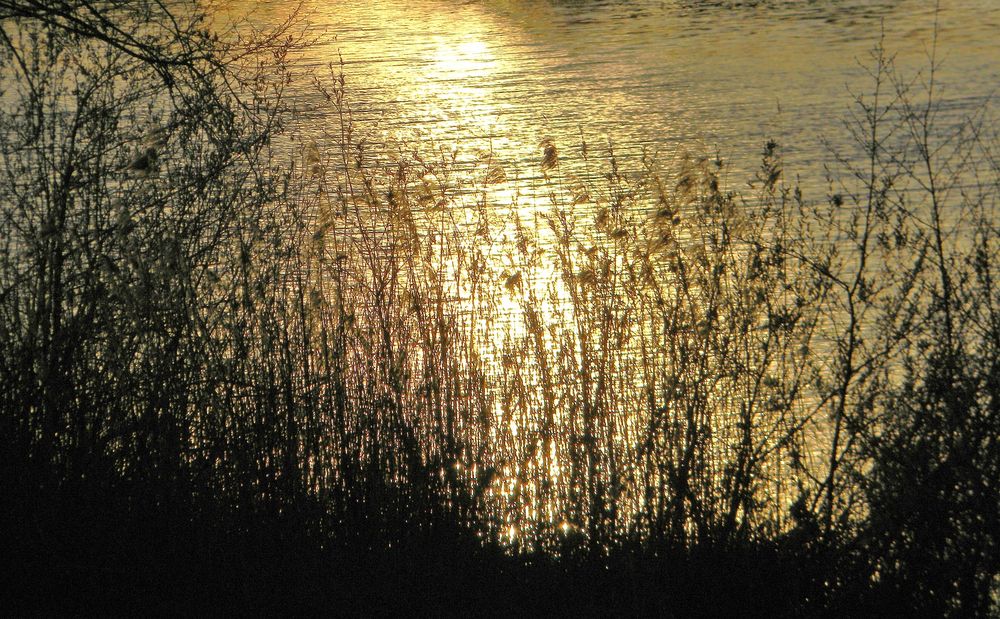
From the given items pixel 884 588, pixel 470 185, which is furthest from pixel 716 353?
pixel 470 185

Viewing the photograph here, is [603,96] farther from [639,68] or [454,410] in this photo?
[454,410]

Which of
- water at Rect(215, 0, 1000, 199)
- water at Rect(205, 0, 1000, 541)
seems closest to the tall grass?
water at Rect(205, 0, 1000, 541)

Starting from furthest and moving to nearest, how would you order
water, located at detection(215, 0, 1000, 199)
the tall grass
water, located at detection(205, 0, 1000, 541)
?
1. water, located at detection(215, 0, 1000, 199)
2. water, located at detection(205, 0, 1000, 541)
3. the tall grass

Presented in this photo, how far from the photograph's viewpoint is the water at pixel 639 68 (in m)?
12.3

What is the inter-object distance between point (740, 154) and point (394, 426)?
7.15 metres

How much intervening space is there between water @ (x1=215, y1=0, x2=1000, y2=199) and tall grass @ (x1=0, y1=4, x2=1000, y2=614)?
3.27 metres

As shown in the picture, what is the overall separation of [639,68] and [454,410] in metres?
12.5

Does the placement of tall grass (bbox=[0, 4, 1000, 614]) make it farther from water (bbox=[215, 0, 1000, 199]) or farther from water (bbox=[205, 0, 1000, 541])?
water (bbox=[215, 0, 1000, 199])

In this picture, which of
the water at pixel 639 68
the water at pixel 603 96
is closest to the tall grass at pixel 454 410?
the water at pixel 603 96

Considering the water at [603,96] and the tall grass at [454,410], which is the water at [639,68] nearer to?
the water at [603,96]

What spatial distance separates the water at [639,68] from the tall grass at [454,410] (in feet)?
10.7

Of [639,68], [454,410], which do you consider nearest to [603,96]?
[639,68]

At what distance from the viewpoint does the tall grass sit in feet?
14.6

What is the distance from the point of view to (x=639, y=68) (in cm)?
1695
